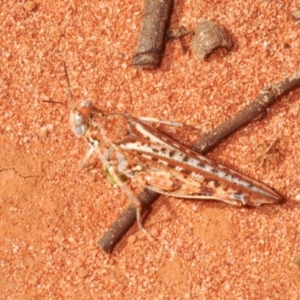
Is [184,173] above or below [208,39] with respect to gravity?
below

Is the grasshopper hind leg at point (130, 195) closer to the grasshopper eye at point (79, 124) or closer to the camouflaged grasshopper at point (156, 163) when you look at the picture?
the camouflaged grasshopper at point (156, 163)

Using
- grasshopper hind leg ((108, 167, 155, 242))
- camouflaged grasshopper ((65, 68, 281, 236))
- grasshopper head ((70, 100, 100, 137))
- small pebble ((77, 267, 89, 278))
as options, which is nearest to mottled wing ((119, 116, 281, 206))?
camouflaged grasshopper ((65, 68, 281, 236))

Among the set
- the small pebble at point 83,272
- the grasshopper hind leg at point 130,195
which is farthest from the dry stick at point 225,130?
the small pebble at point 83,272

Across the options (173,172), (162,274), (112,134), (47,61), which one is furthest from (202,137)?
(47,61)

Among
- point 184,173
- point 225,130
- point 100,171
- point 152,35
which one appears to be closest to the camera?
point 184,173

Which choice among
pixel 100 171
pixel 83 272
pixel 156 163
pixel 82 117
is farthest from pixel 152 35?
pixel 83 272

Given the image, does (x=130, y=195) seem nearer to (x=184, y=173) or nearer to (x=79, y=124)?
(x=184, y=173)

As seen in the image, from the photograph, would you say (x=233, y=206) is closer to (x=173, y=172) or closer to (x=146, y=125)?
(x=173, y=172)
